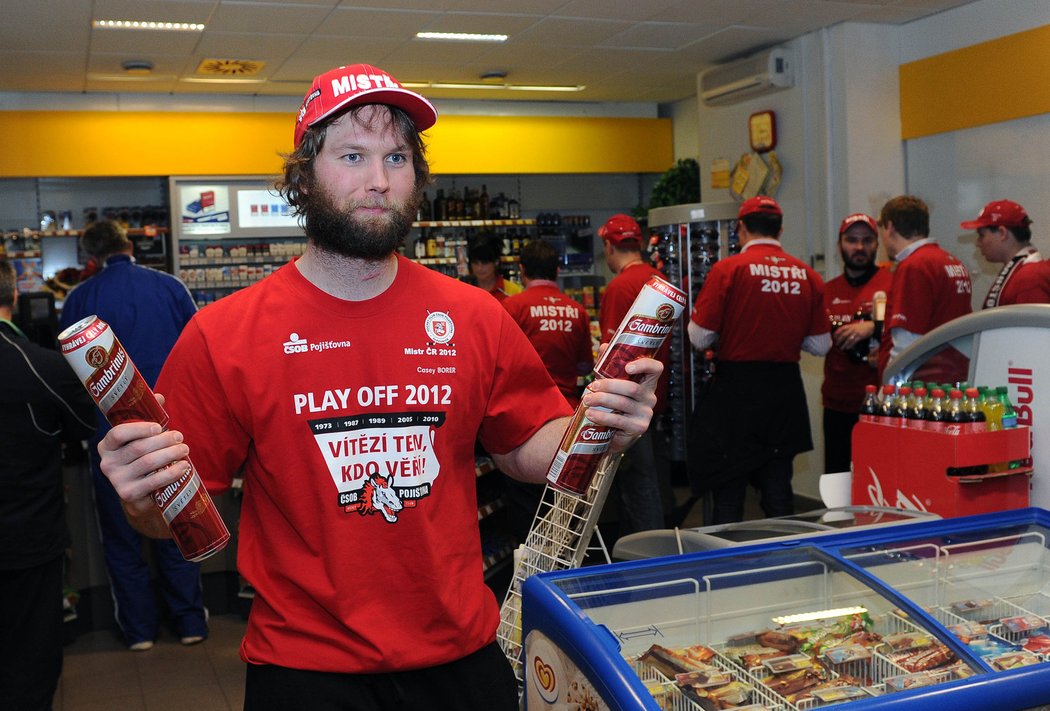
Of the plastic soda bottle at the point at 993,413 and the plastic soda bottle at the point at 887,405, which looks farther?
the plastic soda bottle at the point at 887,405

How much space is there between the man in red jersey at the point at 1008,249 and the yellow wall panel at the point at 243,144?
5.13 meters

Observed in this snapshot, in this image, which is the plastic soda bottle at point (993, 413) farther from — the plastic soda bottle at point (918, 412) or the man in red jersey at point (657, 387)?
the man in red jersey at point (657, 387)

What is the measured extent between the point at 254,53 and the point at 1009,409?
6013 mm

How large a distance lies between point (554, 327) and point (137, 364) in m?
2.01

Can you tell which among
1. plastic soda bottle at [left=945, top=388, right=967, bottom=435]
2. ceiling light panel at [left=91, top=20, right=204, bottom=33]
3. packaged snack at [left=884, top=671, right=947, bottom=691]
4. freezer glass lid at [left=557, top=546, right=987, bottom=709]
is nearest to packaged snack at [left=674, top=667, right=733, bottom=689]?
freezer glass lid at [left=557, top=546, right=987, bottom=709]

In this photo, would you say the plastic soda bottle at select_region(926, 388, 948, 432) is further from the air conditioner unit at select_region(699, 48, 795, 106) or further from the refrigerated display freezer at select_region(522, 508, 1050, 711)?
the air conditioner unit at select_region(699, 48, 795, 106)

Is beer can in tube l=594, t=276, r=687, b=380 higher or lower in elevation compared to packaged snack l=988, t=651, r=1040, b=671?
higher

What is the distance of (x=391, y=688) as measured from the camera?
1642 millimetres

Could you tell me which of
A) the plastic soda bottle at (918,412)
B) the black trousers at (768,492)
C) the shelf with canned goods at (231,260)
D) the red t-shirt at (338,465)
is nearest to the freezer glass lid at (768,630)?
the red t-shirt at (338,465)

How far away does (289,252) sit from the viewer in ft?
30.6

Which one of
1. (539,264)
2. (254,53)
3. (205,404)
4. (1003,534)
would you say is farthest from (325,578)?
(254,53)

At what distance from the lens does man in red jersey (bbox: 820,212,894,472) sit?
18.0 feet

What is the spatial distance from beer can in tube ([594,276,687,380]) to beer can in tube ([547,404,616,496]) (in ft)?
0.28

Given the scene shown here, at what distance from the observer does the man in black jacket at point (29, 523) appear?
11.1 feet
